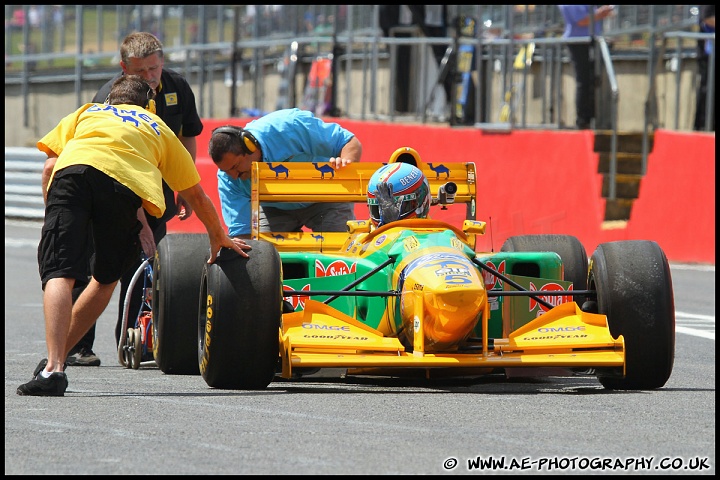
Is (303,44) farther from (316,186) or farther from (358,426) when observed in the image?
(358,426)

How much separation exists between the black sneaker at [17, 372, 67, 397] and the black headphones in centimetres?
259

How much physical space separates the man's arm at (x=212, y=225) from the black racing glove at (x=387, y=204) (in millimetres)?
1062

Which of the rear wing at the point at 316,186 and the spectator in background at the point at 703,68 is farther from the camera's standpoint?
the spectator in background at the point at 703,68

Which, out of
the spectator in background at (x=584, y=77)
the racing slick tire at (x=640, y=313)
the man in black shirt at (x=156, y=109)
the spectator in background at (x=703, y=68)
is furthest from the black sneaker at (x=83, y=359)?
the spectator in background at (x=703, y=68)

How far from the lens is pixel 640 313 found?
287 inches

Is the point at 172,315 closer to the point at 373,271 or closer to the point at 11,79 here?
the point at 373,271

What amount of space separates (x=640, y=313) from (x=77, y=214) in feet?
8.98

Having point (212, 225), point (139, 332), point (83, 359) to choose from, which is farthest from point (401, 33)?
point (212, 225)

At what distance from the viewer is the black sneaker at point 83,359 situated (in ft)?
28.8

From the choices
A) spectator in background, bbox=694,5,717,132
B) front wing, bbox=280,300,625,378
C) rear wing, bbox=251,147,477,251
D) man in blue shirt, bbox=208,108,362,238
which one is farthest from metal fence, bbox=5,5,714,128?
front wing, bbox=280,300,625,378

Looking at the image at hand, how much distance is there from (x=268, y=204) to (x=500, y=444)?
4.27 m

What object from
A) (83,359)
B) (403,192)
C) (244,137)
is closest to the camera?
(403,192)

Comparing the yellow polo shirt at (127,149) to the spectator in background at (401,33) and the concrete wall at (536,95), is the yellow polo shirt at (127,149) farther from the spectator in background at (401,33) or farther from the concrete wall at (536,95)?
the spectator in background at (401,33)

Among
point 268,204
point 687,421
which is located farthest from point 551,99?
point 687,421
